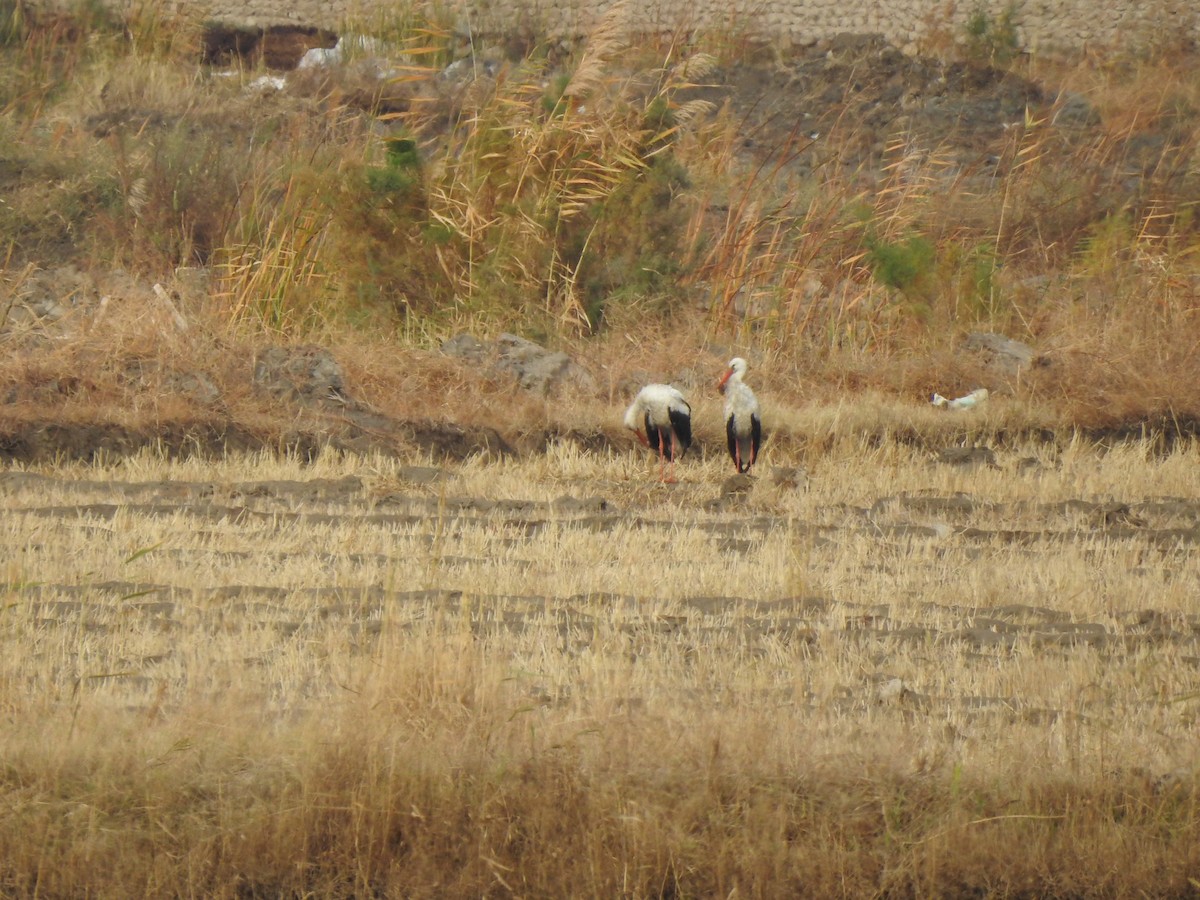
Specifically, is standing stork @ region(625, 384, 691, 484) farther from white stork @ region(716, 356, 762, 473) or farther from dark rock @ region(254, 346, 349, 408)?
dark rock @ region(254, 346, 349, 408)

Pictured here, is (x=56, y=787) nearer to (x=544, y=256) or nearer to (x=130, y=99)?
(x=544, y=256)

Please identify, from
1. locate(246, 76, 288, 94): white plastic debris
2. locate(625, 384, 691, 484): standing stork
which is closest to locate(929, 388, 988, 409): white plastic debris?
locate(625, 384, 691, 484): standing stork

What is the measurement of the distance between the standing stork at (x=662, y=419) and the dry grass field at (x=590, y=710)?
1230mm

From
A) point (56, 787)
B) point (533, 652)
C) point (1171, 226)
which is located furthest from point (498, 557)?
point (1171, 226)

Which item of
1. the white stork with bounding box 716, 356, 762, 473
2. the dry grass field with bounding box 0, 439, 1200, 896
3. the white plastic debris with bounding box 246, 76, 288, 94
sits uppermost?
the dry grass field with bounding box 0, 439, 1200, 896

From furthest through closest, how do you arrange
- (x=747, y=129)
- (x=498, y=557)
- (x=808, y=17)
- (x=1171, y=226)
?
(x=808, y=17), (x=747, y=129), (x=1171, y=226), (x=498, y=557)

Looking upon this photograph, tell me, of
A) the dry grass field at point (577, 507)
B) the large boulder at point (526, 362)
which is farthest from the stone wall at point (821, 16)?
the large boulder at point (526, 362)

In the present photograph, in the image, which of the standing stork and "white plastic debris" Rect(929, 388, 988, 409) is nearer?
the standing stork

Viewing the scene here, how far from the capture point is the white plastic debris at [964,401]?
970 centimetres

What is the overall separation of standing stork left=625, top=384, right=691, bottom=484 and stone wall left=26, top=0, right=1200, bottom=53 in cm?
1470

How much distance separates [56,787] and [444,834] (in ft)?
3.09

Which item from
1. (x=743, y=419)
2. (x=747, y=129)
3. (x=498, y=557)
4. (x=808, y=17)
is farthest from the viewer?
(x=808, y=17)

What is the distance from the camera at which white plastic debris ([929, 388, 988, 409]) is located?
382 inches

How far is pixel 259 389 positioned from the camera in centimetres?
938
